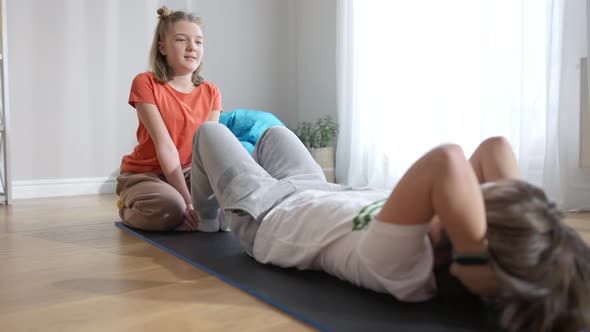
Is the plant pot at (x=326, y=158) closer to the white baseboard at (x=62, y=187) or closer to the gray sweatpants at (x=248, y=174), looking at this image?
the white baseboard at (x=62, y=187)

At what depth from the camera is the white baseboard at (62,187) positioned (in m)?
3.22

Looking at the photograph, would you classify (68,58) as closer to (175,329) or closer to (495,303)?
(175,329)

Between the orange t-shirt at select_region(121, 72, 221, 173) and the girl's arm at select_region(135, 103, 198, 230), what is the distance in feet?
0.15

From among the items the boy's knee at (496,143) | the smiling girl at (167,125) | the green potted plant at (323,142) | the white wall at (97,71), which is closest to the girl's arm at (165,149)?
the smiling girl at (167,125)

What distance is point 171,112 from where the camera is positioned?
6.24 ft

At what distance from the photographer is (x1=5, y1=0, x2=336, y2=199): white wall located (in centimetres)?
322

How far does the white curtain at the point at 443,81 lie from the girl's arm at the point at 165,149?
64.6 inches

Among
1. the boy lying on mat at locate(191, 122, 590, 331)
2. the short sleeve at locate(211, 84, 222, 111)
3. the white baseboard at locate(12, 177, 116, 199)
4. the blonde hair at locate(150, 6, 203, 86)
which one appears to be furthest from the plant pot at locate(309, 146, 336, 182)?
the boy lying on mat at locate(191, 122, 590, 331)

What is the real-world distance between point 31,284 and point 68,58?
2.55 m

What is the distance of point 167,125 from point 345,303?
119 cm

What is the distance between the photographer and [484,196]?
838 millimetres

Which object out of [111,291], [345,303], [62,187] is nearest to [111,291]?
[111,291]

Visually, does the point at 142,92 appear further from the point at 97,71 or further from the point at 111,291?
the point at 97,71

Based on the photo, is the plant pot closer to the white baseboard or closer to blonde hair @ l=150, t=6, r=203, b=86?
the white baseboard
